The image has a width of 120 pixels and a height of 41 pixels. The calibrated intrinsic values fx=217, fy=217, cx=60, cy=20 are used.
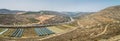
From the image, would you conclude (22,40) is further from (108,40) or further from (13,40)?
(108,40)

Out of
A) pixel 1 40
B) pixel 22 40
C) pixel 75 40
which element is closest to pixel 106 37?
pixel 75 40

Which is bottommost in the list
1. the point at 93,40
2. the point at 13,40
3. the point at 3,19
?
the point at 3,19

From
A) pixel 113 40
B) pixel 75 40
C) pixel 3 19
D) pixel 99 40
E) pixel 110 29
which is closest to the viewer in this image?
pixel 113 40

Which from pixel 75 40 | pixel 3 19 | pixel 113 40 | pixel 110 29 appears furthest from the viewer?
pixel 3 19

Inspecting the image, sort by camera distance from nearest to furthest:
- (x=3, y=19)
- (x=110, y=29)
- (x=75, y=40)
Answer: (x=75, y=40) < (x=110, y=29) < (x=3, y=19)

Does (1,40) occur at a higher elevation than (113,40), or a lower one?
lower

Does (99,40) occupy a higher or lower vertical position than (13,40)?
higher

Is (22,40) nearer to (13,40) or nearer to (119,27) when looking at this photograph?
(13,40)

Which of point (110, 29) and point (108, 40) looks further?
point (110, 29)

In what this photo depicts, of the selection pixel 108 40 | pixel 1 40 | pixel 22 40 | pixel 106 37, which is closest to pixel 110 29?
pixel 106 37
